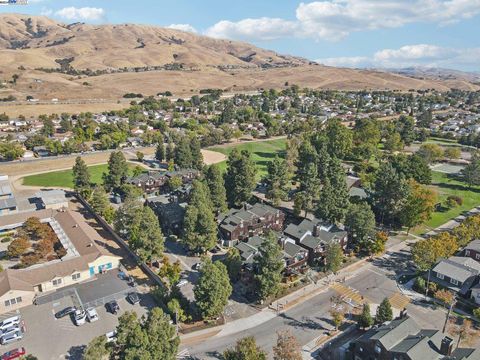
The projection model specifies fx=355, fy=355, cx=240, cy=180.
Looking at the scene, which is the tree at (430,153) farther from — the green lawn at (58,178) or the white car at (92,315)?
the white car at (92,315)

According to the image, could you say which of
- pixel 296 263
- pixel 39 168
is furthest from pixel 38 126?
pixel 296 263

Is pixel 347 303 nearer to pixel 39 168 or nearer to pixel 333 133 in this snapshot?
pixel 333 133

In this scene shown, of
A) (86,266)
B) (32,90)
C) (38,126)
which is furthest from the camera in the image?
(32,90)

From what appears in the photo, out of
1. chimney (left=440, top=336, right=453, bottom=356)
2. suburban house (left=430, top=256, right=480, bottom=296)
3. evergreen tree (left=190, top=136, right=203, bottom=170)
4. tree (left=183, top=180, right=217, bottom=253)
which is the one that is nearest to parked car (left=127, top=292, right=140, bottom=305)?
tree (left=183, top=180, right=217, bottom=253)

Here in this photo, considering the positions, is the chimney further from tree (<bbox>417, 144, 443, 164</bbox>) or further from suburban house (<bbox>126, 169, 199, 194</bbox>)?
tree (<bbox>417, 144, 443, 164</bbox>)

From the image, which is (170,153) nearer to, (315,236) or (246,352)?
(315,236)

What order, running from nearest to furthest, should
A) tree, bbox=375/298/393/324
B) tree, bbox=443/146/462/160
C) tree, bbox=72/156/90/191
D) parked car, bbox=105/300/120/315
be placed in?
tree, bbox=375/298/393/324 < parked car, bbox=105/300/120/315 < tree, bbox=72/156/90/191 < tree, bbox=443/146/462/160

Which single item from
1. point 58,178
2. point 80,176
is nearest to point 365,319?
point 80,176
